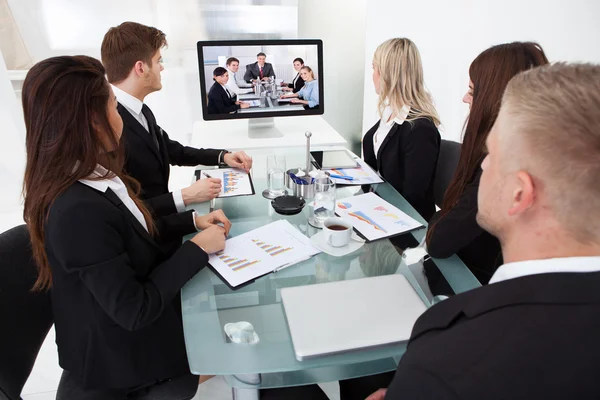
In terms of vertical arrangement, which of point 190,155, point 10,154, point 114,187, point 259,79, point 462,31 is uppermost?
point 462,31

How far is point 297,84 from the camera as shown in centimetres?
251

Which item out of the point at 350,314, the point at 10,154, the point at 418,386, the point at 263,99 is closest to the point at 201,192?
the point at 350,314

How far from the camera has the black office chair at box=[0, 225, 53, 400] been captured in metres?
1.07

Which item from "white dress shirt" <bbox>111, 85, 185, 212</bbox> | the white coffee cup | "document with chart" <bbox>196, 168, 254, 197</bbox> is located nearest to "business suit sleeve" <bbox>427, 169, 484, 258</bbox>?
the white coffee cup

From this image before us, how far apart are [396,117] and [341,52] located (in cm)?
222

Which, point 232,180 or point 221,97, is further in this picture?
point 221,97

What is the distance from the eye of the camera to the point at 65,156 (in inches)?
38.6

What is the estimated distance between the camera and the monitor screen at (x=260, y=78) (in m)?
2.37

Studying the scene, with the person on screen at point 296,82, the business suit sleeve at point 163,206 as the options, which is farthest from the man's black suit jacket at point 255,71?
the business suit sleeve at point 163,206

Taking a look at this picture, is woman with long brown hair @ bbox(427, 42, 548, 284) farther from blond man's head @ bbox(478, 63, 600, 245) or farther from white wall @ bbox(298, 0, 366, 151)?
white wall @ bbox(298, 0, 366, 151)

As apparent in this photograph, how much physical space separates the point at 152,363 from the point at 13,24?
333cm

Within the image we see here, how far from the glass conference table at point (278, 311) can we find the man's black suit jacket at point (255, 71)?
1.25 meters

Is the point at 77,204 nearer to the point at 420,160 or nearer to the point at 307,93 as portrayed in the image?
the point at 420,160

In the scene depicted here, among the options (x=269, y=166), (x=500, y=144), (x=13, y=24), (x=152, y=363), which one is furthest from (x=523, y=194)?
(x=13, y=24)
